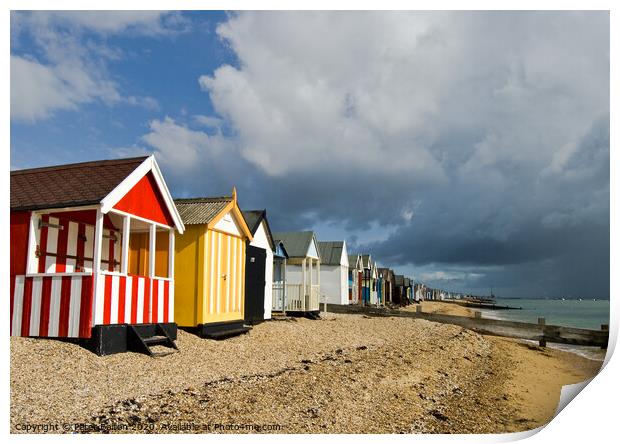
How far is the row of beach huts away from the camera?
369 inches

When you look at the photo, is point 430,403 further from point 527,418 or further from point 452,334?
point 452,334

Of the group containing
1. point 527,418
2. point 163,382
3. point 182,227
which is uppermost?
point 182,227

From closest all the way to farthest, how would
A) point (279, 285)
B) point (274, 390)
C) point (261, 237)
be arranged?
1. point (274, 390)
2. point (261, 237)
3. point (279, 285)

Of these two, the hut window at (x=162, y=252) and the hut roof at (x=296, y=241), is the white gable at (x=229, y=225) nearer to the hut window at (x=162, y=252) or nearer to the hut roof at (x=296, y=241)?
the hut window at (x=162, y=252)

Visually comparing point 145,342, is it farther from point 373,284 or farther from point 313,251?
point 373,284

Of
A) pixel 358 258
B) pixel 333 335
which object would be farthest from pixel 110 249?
pixel 358 258

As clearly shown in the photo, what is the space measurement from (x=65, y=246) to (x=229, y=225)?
4712 millimetres

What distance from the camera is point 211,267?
1338 cm

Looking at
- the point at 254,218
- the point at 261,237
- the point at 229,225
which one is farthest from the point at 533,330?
the point at 229,225

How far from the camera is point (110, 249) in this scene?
12258mm

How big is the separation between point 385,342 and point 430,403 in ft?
22.8

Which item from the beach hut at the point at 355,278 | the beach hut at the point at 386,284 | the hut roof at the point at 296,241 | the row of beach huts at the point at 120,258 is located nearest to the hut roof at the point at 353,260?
the beach hut at the point at 355,278

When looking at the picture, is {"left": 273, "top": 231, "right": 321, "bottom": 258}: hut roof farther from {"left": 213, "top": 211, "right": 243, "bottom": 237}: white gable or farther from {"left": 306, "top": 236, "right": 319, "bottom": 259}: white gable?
{"left": 213, "top": 211, "right": 243, "bottom": 237}: white gable

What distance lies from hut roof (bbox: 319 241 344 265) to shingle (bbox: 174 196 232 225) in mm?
19759
